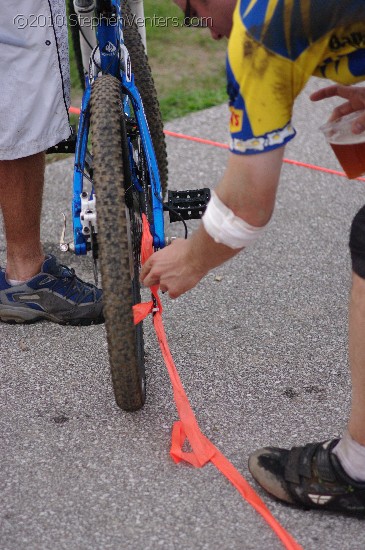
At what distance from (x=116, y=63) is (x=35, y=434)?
1.21 m

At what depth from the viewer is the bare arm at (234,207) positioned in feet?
5.60

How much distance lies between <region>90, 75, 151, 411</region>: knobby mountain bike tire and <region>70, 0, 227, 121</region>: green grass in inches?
100

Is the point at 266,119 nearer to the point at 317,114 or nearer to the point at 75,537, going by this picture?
the point at 75,537

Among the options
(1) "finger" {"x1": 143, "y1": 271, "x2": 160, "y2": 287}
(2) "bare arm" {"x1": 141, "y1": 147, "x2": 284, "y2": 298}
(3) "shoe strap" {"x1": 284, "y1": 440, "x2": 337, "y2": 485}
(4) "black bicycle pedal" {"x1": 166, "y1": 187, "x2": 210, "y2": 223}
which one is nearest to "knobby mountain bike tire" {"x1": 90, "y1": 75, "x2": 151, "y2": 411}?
(1) "finger" {"x1": 143, "y1": 271, "x2": 160, "y2": 287}

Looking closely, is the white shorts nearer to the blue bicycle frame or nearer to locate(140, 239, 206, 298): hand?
the blue bicycle frame

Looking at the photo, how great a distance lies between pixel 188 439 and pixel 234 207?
88 centimetres

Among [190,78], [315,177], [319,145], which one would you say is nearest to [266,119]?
[315,177]

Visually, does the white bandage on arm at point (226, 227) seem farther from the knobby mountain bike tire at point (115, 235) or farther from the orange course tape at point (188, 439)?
the orange course tape at point (188, 439)

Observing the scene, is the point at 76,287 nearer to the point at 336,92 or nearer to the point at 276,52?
the point at 336,92

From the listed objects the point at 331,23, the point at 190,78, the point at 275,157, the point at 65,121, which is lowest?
the point at 190,78

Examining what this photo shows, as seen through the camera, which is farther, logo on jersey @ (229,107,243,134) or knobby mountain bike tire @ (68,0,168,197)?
knobby mountain bike tire @ (68,0,168,197)

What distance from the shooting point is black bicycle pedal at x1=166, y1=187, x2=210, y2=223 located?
9.05ft

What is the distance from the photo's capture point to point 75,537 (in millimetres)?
2084

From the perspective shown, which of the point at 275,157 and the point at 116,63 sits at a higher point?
the point at 275,157
